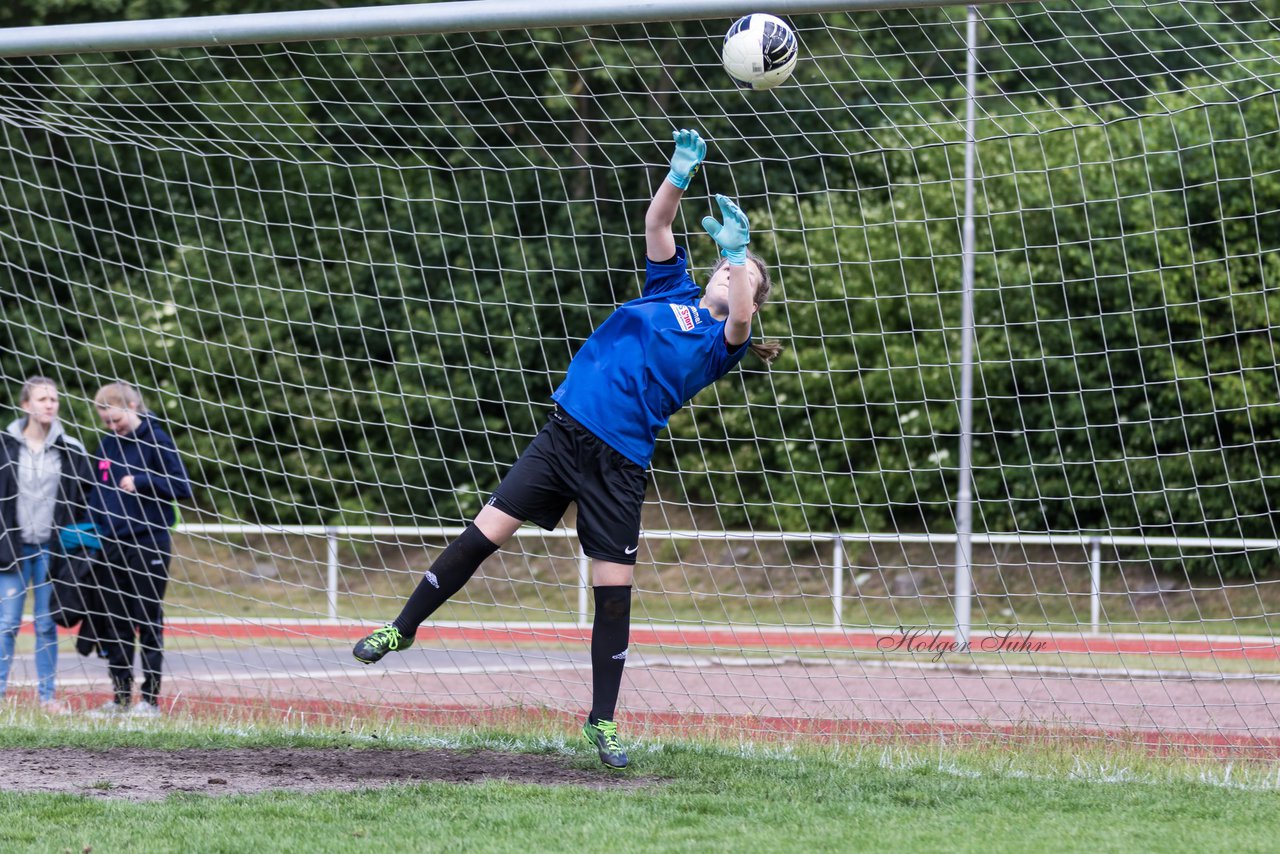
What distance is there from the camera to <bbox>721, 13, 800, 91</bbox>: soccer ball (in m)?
4.93

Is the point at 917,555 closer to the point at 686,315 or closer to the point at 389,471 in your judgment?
the point at 389,471

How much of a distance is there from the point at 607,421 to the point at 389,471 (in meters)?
9.86

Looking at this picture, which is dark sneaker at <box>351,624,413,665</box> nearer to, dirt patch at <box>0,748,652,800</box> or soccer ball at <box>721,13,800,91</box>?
dirt patch at <box>0,748,652,800</box>

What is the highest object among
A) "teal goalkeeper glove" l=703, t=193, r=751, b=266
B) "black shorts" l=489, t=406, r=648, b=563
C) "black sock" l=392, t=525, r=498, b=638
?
"teal goalkeeper glove" l=703, t=193, r=751, b=266

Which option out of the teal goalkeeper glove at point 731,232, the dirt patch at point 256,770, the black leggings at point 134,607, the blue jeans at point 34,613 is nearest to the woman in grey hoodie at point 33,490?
the blue jeans at point 34,613

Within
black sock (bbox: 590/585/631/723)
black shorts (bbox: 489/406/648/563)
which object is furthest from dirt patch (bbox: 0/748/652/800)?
black shorts (bbox: 489/406/648/563)

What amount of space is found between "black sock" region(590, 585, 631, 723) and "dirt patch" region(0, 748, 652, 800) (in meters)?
0.27

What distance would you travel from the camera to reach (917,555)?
14.0m

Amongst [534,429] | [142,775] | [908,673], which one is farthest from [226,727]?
[534,429]

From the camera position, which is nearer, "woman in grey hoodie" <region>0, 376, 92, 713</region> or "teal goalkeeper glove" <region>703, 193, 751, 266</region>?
"teal goalkeeper glove" <region>703, 193, 751, 266</region>

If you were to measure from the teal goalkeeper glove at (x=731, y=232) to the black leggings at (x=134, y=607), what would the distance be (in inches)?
153

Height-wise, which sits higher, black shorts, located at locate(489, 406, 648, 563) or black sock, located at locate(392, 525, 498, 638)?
black shorts, located at locate(489, 406, 648, 563)

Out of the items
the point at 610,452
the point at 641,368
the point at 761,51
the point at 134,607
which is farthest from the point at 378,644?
the point at 134,607

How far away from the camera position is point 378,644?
15.1 feet
